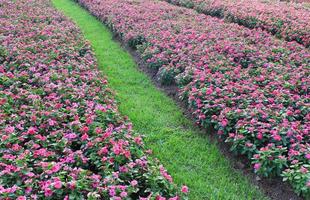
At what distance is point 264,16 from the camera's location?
9.02 metres

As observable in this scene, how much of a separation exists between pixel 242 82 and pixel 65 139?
2584 millimetres

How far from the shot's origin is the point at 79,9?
13922 mm

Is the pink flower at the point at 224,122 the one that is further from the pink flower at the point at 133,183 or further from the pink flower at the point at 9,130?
the pink flower at the point at 9,130

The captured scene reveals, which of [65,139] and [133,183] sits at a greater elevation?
[133,183]

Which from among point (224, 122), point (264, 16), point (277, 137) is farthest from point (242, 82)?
point (264, 16)

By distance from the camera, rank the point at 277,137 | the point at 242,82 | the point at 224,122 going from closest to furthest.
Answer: the point at 277,137
the point at 224,122
the point at 242,82

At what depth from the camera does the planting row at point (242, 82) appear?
137 inches

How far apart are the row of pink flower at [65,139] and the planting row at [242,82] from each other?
0.97m

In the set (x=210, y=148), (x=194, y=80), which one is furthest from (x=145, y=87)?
(x=210, y=148)

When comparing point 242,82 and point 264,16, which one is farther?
point 264,16

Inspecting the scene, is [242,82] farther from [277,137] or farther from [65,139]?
[65,139]

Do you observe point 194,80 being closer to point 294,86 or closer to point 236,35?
point 294,86

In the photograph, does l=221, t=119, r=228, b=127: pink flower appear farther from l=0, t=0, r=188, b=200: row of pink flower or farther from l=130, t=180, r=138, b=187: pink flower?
l=130, t=180, r=138, b=187: pink flower

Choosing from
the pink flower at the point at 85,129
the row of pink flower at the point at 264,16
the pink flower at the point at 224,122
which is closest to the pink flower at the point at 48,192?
the pink flower at the point at 85,129
